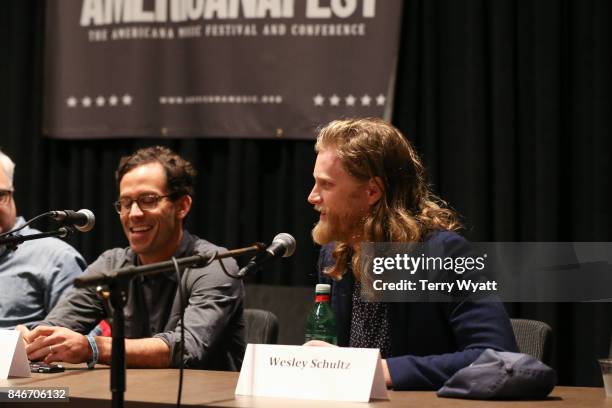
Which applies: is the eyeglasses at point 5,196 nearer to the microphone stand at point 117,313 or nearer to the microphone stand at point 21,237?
the microphone stand at point 21,237

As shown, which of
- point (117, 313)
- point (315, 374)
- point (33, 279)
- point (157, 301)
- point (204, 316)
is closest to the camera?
point (117, 313)

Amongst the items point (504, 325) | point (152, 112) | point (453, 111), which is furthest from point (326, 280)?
point (152, 112)

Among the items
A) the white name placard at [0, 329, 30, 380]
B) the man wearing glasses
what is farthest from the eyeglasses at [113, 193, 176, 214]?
the white name placard at [0, 329, 30, 380]

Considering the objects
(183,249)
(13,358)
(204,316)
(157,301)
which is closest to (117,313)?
(13,358)

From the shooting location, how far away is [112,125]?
14.2 ft

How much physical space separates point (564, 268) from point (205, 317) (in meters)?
1.45

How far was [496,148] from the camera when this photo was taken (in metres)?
3.81

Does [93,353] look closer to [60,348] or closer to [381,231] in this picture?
[60,348]

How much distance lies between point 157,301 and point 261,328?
406 millimetres

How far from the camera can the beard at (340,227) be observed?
2.42 metres

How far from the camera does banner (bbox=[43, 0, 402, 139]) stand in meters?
4.00

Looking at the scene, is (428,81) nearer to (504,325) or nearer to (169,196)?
(169,196)

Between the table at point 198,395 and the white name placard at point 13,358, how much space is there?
1.1 inches

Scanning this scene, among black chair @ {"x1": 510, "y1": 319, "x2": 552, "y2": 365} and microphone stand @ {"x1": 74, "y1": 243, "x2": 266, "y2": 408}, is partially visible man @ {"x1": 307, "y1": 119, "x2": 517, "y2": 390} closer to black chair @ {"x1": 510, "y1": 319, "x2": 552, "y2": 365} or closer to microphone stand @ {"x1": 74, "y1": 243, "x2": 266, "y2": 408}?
black chair @ {"x1": 510, "y1": 319, "x2": 552, "y2": 365}
